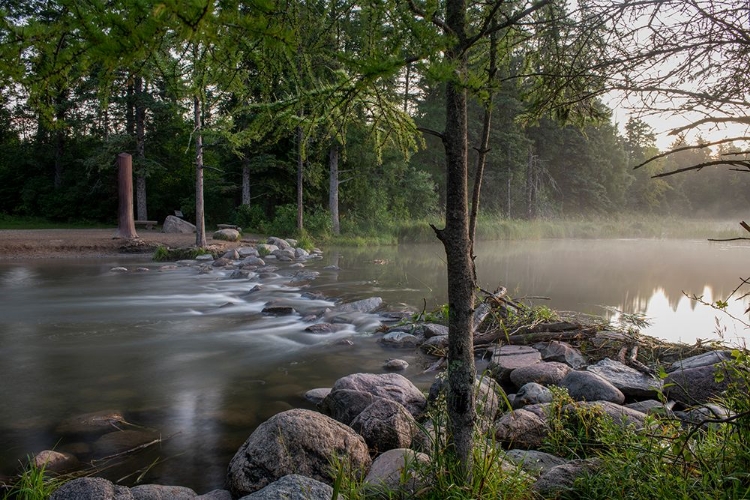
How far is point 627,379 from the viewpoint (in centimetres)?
544

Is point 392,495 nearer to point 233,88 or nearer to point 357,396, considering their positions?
point 357,396

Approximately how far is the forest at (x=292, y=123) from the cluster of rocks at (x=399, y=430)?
1871mm

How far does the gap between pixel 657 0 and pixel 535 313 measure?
557cm

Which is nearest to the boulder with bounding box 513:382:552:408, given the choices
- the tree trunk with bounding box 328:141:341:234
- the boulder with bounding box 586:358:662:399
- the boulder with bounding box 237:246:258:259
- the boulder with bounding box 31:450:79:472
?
the boulder with bounding box 586:358:662:399

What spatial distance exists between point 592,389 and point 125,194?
1892 centimetres

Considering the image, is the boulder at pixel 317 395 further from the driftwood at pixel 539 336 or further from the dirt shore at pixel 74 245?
the dirt shore at pixel 74 245

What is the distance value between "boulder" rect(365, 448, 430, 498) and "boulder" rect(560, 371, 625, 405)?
2.28 m

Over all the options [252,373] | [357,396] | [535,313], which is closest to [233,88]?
[357,396]

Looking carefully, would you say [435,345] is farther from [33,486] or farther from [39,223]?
[39,223]

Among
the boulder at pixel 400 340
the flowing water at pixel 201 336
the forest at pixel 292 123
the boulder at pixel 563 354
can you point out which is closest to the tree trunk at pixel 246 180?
the forest at pixel 292 123

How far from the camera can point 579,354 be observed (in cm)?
662

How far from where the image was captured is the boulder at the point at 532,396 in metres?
4.97

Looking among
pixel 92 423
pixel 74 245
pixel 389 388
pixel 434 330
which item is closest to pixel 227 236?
pixel 74 245

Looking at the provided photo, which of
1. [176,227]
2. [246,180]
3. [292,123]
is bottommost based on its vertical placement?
[176,227]
